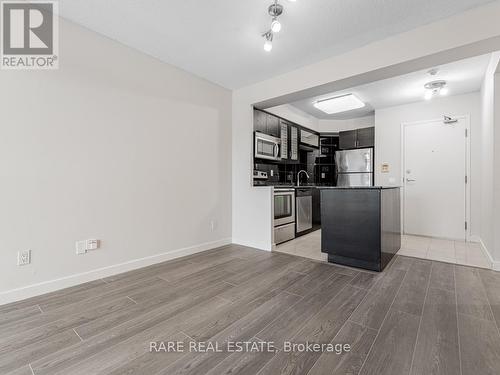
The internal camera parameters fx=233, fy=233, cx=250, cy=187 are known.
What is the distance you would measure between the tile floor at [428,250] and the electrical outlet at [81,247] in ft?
8.23

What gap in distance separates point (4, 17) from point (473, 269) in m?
5.45

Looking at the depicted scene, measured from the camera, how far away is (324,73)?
119 inches

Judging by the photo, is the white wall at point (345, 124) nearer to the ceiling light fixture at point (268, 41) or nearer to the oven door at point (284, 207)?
the oven door at point (284, 207)

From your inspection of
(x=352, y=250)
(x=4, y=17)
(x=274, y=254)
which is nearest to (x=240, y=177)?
(x=274, y=254)

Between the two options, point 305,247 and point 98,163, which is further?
point 305,247

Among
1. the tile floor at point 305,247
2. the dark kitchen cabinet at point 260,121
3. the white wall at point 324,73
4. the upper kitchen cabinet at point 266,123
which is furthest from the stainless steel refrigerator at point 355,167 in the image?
the white wall at point 324,73

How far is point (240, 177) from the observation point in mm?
4039

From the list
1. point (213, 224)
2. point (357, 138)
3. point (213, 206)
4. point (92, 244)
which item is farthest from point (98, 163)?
point (357, 138)

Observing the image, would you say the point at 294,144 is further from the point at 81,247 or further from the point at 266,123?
the point at 81,247

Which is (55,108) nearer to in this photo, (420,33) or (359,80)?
(359,80)

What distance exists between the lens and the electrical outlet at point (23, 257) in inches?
80.7

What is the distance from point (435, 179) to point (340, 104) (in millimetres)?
2314

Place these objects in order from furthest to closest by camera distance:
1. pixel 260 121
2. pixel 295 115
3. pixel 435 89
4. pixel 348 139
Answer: pixel 348 139 < pixel 295 115 < pixel 260 121 < pixel 435 89

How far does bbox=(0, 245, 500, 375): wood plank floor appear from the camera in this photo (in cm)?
132
